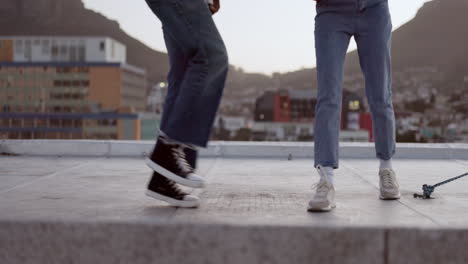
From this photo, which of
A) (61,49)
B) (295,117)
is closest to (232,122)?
(295,117)

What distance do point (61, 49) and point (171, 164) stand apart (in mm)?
139184

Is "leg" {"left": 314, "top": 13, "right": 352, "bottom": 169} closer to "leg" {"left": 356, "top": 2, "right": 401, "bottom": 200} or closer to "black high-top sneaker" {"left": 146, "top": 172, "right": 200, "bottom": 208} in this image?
"leg" {"left": 356, "top": 2, "right": 401, "bottom": 200}

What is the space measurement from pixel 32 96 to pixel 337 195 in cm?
13558

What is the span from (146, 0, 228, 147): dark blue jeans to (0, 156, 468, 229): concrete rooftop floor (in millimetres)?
294

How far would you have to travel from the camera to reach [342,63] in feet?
8.21

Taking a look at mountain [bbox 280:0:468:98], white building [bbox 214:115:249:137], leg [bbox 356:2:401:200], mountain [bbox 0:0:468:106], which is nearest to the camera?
leg [bbox 356:2:401:200]

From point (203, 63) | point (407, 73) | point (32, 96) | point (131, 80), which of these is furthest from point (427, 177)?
point (131, 80)

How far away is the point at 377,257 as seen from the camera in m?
1.44

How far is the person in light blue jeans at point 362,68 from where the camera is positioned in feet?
7.93

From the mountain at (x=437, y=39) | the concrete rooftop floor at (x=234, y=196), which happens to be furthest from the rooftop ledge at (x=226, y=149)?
the mountain at (x=437, y=39)

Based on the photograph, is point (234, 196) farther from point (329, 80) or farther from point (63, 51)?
point (63, 51)

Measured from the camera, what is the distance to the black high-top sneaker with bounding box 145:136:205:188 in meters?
2.04

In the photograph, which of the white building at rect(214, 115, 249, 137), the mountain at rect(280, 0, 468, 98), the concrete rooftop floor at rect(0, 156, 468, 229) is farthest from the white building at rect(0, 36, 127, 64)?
the concrete rooftop floor at rect(0, 156, 468, 229)

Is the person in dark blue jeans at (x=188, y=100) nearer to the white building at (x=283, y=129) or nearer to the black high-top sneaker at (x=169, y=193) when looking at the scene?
the black high-top sneaker at (x=169, y=193)
